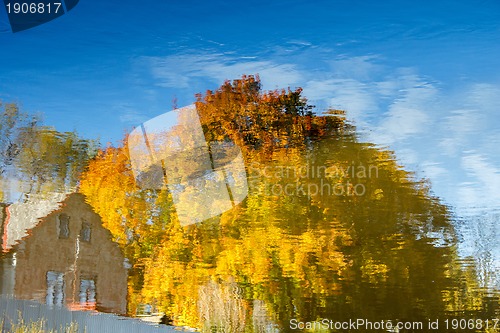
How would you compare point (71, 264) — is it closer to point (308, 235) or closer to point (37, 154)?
point (37, 154)

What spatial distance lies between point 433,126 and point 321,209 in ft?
4.46

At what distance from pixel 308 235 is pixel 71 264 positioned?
260 centimetres

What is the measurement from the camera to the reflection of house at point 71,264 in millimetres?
6309

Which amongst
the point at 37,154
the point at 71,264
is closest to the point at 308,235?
the point at 71,264

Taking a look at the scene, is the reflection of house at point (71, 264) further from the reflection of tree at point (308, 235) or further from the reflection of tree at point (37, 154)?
the reflection of tree at point (308, 235)

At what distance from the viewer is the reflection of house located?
6309 mm

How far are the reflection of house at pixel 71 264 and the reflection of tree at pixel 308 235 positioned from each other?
49 centimetres

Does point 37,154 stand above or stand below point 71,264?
above

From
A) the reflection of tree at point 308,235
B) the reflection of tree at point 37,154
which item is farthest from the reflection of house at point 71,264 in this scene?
the reflection of tree at point 308,235

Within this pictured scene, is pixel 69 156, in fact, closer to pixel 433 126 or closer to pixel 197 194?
pixel 197 194

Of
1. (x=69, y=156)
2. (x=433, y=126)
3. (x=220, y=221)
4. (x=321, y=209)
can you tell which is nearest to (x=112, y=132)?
(x=69, y=156)

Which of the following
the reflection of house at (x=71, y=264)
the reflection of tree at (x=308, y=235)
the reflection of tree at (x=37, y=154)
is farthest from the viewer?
the reflection of house at (x=71, y=264)

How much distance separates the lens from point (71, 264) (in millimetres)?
6367

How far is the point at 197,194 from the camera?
6035 millimetres
